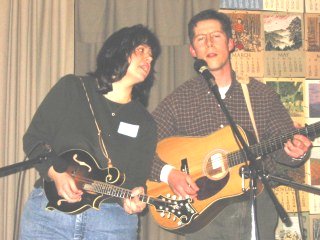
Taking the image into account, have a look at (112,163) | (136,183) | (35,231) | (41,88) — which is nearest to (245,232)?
(136,183)

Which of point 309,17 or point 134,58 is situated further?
point 309,17

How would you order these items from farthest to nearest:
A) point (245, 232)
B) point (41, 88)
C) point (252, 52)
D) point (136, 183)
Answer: point (252, 52)
point (41, 88)
point (245, 232)
point (136, 183)

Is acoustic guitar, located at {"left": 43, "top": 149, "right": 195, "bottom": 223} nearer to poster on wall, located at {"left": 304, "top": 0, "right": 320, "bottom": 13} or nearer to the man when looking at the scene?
the man

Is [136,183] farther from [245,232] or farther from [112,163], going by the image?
[245,232]

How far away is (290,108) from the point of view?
3492 mm

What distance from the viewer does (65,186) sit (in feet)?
6.69

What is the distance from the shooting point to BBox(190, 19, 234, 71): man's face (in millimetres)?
2752

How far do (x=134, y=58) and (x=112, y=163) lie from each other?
0.64 meters

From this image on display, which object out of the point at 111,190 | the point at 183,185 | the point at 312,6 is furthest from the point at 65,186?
the point at 312,6

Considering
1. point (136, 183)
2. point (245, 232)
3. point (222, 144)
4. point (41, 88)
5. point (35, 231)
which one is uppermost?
point (41, 88)

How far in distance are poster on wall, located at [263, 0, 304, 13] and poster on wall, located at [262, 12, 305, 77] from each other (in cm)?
5

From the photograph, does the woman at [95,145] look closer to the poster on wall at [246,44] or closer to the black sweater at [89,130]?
the black sweater at [89,130]

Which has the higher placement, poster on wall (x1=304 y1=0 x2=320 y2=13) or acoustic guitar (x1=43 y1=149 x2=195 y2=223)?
poster on wall (x1=304 y1=0 x2=320 y2=13)

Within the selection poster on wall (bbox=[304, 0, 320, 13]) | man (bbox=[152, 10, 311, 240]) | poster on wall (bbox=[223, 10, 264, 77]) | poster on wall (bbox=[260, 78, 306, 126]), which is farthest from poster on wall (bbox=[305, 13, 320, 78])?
man (bbox=[152, 10, 311, 240])
